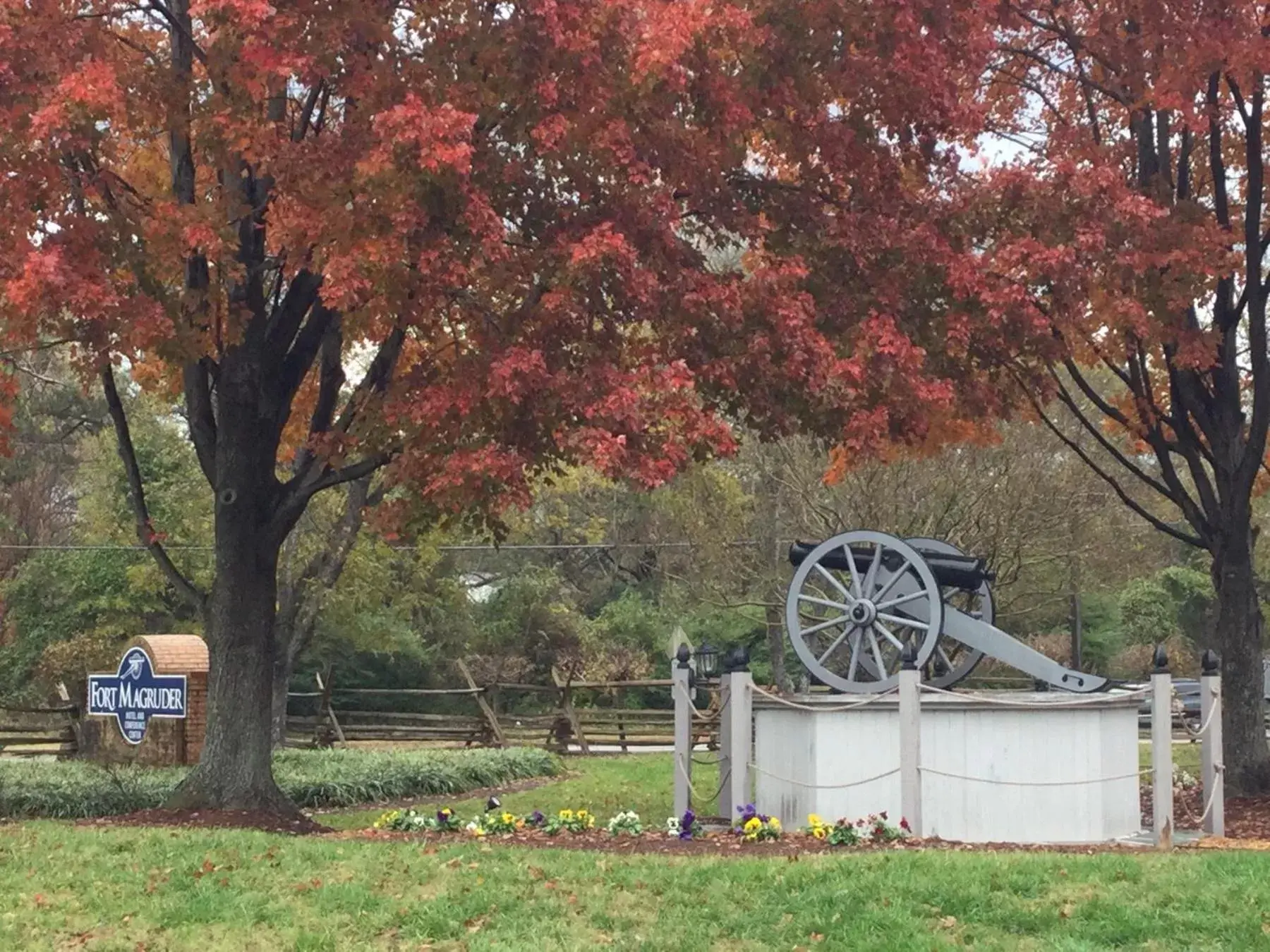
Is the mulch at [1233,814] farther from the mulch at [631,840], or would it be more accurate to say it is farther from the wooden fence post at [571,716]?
the wooden fence post at [571,716]

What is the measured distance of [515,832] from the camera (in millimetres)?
10633

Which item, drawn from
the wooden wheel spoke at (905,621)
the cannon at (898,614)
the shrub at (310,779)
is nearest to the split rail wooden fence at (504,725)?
the shrub at (310,779)

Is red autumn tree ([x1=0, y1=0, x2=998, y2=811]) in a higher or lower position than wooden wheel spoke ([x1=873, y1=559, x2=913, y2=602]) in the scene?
higher

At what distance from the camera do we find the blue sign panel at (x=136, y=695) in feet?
55.4

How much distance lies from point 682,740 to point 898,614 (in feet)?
7.48

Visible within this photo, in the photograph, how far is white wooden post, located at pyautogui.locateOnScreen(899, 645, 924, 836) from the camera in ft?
35.9

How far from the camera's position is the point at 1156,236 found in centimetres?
1350

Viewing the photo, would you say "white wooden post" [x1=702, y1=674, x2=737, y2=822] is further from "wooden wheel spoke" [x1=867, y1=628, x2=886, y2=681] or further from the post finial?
the post finial

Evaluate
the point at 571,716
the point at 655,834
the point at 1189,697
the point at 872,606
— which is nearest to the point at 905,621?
the point at 872,606

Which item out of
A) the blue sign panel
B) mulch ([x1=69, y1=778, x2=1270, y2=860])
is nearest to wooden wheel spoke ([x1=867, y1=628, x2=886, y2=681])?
mulch ([x1=69, y1=778, x2=1270, y2=860])

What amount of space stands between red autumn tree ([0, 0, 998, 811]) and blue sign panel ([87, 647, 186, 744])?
13.8 feet

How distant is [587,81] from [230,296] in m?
3.91

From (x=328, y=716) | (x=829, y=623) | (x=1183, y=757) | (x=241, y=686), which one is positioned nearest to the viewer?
(x=241, y=686)

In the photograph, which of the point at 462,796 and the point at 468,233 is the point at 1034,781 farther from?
the point at 462,796
